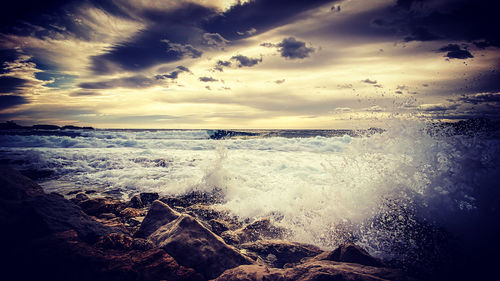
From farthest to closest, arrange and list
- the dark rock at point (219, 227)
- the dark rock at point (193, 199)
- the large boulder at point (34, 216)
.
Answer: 1. the dark rock at point (193, 199)
2. the dark rock at point (219, 227)
3. the large boulder at point (34, 216)

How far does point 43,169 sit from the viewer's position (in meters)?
10.4

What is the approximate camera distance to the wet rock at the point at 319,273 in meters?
2.46

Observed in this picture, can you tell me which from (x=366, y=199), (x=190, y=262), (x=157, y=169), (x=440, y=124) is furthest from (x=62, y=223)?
(x=440, y=124)

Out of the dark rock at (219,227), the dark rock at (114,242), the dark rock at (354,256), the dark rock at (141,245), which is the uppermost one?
the dark rock at (114,242)

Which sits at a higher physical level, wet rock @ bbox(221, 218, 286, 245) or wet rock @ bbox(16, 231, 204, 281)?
wet rock @ bbox(16, 231, 204, 281)

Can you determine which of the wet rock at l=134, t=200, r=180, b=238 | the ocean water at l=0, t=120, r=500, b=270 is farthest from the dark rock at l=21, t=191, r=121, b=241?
the ocean water at l=0, t=120, r=500, b=270

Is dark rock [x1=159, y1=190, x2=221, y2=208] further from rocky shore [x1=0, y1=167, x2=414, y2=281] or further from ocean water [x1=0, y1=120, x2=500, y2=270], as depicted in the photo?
rocky shore [x1=0, y1=167, x2=414, y2=281]

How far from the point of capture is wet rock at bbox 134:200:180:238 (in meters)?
3.81

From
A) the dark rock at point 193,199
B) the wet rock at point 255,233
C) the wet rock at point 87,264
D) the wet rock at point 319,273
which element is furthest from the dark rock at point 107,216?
the wet rock at point 319,273

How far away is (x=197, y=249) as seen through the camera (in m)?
3.13

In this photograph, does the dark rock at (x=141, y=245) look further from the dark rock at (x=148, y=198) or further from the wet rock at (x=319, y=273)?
the dark rock at (x=148, y=198)

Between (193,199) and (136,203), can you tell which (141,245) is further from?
(193,199)

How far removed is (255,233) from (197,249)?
6.02ft

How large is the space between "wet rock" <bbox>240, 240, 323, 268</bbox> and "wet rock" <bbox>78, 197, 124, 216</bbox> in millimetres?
3533
